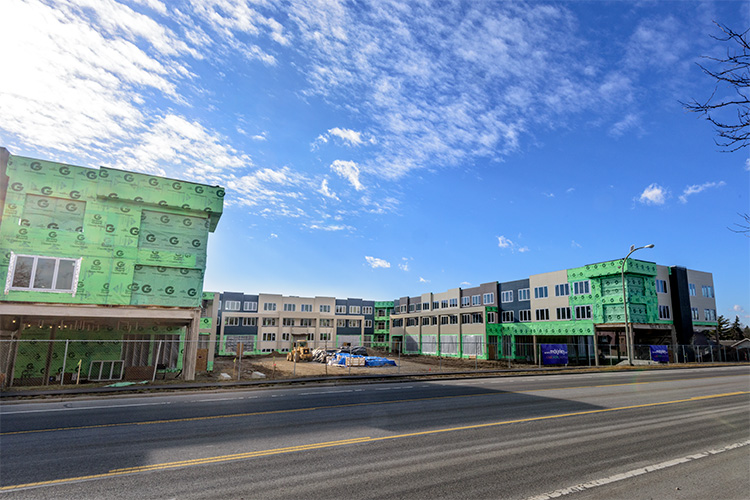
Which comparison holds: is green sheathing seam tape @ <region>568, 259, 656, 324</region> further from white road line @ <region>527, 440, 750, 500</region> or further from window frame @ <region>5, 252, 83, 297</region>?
window frame @ <region>5, 252, 83, 297</region>

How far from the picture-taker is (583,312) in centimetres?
5059

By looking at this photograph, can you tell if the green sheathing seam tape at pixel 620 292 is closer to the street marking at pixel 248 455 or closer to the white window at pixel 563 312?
the white window at pixel 563 312

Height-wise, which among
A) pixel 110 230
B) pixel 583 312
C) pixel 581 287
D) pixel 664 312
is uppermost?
pixel 110 230

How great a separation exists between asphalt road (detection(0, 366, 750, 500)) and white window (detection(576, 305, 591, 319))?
37915 millimetres

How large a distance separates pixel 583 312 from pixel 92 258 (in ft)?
167

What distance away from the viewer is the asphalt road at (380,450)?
20.9 ft

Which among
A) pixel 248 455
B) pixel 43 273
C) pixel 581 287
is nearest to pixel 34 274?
pixel 43 273

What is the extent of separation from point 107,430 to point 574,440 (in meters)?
11.3

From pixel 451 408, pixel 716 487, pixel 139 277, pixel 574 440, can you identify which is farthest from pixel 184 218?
pixel 716 487

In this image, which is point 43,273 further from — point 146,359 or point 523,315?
point 523,315

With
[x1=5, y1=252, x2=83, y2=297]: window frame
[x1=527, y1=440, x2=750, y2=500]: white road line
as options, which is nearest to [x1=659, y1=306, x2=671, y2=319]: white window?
[x1=527, y1=440, x2=750, y2=500]: white road line

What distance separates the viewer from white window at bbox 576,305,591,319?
5009 centimetres

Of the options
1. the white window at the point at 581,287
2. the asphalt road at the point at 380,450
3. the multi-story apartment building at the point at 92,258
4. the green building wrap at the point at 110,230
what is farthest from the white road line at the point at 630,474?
the white window at the point at 581,287

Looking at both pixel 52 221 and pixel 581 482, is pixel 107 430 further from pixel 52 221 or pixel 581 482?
pixel 52 221
